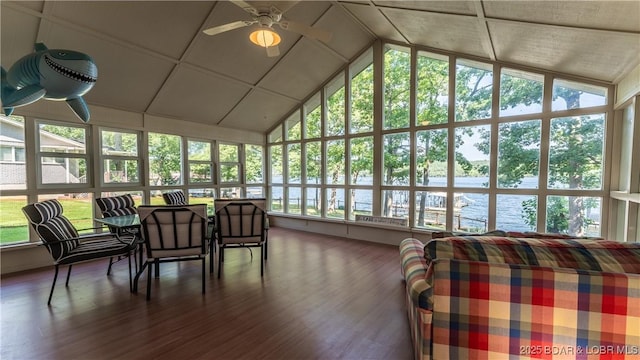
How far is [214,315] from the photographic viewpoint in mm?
2502

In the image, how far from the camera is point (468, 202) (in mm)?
4484

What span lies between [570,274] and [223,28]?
3222 mm

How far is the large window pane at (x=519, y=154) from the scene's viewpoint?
156 inches

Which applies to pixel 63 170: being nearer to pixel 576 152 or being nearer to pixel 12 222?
pixel 12 222

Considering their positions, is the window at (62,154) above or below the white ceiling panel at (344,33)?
below

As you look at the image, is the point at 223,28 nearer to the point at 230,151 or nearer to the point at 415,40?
the point at 415,40

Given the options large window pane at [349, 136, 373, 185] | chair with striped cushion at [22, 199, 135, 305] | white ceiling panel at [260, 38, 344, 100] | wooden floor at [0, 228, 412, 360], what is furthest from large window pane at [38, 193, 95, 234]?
large window pane at [349, 136, 373, 185]

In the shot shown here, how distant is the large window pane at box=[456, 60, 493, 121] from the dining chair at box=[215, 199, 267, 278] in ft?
12.1

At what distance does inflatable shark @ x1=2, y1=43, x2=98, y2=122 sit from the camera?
2174 mm

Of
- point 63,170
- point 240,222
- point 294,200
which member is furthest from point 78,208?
point 294,200

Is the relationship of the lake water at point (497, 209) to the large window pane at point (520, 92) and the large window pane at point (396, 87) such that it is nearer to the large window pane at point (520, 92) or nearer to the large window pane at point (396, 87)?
the large window pane at point (520, 92)

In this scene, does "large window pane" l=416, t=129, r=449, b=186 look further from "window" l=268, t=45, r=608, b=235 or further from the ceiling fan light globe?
the ceiling fan light globe

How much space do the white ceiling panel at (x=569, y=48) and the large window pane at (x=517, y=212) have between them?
1809mm

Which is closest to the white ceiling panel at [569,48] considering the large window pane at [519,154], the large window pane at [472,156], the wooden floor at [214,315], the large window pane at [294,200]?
the large window pane at [519,154]
